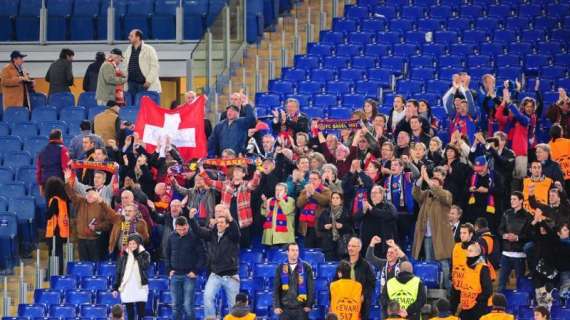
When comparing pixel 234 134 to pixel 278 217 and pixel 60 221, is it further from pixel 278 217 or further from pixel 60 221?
pixel 60 221

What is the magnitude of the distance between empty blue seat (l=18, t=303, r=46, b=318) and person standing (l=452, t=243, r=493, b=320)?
217 inches

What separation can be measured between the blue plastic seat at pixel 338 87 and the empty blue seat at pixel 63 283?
19.9ft

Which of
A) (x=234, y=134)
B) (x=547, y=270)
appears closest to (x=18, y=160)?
(x=234, y=134)

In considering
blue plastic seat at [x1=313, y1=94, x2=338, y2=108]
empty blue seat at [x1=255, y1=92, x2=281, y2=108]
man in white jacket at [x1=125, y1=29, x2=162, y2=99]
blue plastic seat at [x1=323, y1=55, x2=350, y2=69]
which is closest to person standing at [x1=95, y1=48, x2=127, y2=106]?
man in white jacket at [x1=125, y1=29, x2=162, y2=99]

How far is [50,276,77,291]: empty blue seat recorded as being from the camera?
78.3 ft

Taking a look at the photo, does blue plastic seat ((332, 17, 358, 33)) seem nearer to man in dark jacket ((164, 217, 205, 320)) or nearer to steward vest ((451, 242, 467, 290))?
man in dark jacket ((164, 217, 205, 320))

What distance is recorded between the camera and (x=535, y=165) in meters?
23.5

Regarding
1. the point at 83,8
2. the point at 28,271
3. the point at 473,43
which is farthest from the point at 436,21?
the point at 28,271

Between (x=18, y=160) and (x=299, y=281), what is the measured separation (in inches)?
261

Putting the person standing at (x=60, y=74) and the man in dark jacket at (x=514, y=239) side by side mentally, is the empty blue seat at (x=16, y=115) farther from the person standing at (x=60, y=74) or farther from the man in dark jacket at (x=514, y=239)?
the man in dark jacket at (x=514, y=239)

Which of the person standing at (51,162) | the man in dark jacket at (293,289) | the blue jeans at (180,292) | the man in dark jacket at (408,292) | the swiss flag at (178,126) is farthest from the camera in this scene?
the swiss flag at (178,126)

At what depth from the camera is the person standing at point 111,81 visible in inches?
1096

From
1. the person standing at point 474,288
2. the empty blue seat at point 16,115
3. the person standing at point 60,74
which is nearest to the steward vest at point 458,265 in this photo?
the person standing at point 474,288

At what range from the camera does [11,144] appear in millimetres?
27453
